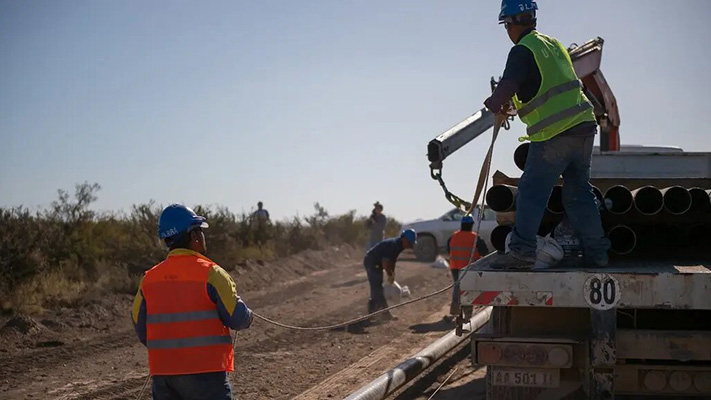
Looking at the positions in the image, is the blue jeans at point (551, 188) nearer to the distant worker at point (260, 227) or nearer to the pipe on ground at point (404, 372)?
the pipe on ground at point (404, 372)

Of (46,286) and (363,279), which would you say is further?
(363,279)

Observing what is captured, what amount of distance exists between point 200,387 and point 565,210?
2689 millimetres

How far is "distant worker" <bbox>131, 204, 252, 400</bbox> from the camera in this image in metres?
4.61

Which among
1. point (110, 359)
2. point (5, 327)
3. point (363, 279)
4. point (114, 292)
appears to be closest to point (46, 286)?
point (114, 292)

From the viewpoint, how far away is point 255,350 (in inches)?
424

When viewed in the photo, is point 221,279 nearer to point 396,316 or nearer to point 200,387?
point 200,387

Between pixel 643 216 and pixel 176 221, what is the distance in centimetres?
313

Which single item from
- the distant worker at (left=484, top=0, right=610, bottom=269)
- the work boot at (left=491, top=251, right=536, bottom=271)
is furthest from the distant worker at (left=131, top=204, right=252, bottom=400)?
the distant worker at (left=484, top=0, right=610, bottom=269)

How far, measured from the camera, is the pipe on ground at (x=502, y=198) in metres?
6.10

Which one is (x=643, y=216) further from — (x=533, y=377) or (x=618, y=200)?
(x=533, y=377)

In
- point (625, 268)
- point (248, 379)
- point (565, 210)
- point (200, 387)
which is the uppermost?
point (565, 210)

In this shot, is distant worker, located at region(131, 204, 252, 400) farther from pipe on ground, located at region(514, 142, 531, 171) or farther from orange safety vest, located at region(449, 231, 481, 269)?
orange safety vest, located at region(449, 231, 481, 269)

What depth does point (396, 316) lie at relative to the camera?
14.3 m

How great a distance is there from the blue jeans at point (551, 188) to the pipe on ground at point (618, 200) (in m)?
0.31
